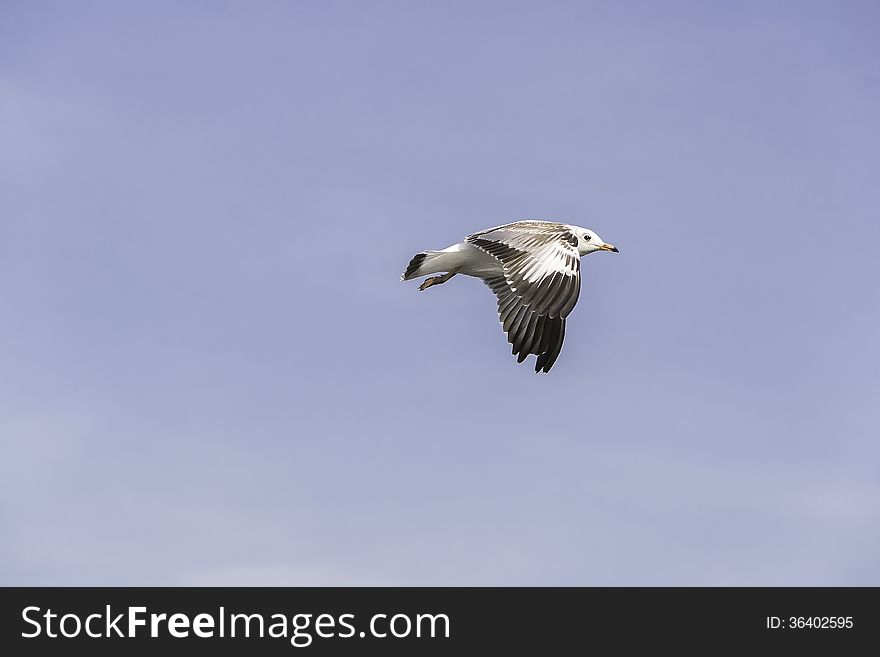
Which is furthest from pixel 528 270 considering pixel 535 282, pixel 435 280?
pixel 435 280

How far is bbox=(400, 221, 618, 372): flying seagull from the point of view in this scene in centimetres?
3294

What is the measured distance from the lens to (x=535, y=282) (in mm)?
33125

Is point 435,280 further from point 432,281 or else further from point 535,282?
point 535,282

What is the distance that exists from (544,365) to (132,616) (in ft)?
45.3

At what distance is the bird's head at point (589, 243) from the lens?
38.7 m

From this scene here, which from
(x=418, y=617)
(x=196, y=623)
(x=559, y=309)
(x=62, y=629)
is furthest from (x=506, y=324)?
(x=62, y=629)

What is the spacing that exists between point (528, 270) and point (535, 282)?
0.52 metres

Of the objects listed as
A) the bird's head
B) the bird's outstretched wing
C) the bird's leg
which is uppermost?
the bird's head

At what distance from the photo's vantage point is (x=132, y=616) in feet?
121

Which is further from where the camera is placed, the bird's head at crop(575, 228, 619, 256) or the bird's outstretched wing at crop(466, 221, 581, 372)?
the bird's head at crop(575, 228, 619, 256)

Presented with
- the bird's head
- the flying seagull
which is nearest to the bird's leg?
the flying seagull

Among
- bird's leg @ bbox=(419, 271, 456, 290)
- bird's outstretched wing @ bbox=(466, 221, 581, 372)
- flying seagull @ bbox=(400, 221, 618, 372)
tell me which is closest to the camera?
bird's outstretched wing @ bbox=(466, 221, 581, 372)

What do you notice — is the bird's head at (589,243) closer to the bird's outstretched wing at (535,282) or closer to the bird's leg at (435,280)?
the bird's outstretched wing at (535,282)

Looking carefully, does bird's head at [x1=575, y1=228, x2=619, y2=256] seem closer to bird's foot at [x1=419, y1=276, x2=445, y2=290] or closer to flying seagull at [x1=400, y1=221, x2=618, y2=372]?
flying seagull at [x1=400, y1=221, x2=618, y2=372]
